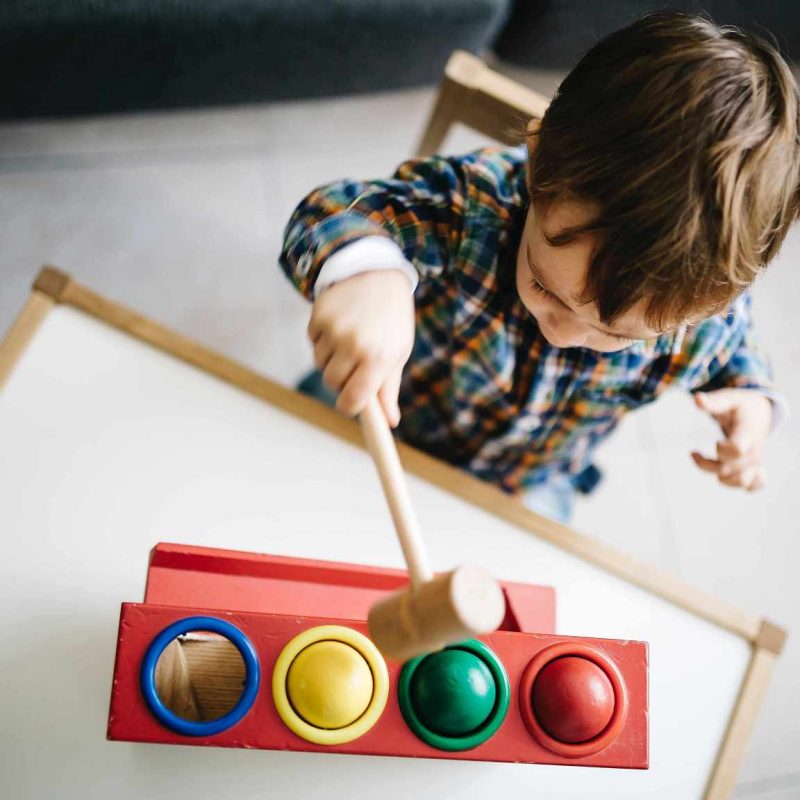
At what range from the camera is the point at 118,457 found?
0.58 m

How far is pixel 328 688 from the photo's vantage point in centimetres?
43

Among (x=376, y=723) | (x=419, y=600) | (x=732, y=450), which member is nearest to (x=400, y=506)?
(x=419, y=600)

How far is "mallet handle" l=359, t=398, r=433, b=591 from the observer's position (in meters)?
0.37

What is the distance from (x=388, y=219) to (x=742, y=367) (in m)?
0.33

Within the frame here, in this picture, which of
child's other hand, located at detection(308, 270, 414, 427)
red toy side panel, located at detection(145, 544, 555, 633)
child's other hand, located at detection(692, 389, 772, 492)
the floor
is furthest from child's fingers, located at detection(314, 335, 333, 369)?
the floor

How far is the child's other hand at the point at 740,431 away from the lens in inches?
25.0

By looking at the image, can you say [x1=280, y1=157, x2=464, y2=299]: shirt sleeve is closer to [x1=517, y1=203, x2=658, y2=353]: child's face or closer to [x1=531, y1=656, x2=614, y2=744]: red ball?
[x1=517, y1=203, x2=658, y2=353]: child's face

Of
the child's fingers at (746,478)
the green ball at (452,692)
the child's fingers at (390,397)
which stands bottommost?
the green ball at (452,692)

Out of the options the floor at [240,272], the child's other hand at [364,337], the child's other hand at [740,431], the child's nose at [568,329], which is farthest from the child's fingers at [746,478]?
the floor at [240,272]

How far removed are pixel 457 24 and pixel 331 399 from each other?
0.52 m

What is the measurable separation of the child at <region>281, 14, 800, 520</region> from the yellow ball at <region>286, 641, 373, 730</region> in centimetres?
14

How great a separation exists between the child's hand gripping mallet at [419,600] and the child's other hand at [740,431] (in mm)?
342

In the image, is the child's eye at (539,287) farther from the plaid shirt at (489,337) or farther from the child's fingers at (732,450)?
the child's fingers at (732,450)

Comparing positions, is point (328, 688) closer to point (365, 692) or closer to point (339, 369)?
point (365, 692)
